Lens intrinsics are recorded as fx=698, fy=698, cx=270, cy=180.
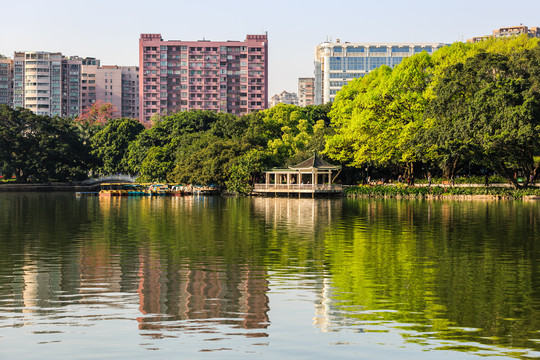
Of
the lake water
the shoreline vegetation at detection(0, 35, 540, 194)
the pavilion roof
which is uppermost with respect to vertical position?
the shoreline vegetation at detection(0, 35, 540, 194)

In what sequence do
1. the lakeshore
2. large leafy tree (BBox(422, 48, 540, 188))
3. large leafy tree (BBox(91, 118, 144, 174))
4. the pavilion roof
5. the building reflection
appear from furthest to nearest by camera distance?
large leafy tree (BBox(91, 118, 144, 174)), the pavilion roof, the lakeshore, large leafy tree (BBox(422, 48, 540, 188)), the building reflection

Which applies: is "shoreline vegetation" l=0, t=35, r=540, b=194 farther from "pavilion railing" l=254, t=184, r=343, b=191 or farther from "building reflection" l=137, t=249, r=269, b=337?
"building reflection" l=137, t=249, r=269, b=337

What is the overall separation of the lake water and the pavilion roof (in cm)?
4998

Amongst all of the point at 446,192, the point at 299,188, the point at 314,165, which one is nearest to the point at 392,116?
the point at 314,165

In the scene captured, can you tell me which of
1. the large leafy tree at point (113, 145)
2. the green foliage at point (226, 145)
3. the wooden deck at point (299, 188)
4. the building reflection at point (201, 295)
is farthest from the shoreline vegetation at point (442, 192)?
the building reflection at point (201, 295)

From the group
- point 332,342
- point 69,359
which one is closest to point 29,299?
point 69,359

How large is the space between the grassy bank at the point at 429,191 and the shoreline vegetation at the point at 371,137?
169 mm

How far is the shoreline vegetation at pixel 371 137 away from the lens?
6994 centimetres

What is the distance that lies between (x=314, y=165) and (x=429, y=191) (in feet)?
46.2

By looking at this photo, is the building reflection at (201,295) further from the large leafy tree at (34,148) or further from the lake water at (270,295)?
the large leafy tree at (34,148)

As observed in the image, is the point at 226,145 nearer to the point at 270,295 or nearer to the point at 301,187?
the point at 301,187

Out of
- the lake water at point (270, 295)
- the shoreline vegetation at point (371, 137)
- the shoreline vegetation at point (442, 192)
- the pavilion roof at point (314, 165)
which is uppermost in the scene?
the shoreline vegetation at point (371, 137)

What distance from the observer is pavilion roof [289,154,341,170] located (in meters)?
84.1

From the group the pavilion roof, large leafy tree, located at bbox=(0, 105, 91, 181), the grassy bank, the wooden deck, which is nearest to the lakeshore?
the grassy bank
